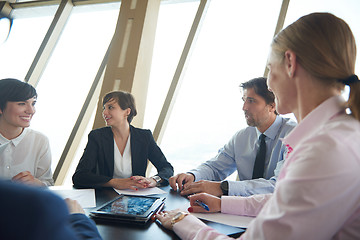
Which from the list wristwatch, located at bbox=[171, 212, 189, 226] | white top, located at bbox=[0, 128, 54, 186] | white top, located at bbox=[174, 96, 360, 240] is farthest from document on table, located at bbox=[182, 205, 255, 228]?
white top, located at bbox=[0, 128, 54, 186]

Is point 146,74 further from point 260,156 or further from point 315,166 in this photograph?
point 315,166

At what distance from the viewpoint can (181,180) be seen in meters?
1.81

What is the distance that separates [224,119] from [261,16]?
1.47m

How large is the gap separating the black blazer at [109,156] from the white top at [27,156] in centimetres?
32

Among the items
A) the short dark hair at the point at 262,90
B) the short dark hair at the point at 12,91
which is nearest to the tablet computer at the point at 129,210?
the short dark hair at the point at 262,90

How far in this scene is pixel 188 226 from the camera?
100 cm

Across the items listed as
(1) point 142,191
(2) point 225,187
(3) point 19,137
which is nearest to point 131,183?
(1) point 142,191

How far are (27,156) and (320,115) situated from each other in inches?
84.9

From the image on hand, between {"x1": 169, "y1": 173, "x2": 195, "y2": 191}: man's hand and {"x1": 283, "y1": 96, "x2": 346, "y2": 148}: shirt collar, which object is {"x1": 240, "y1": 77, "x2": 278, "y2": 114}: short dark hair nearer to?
{"x1": 169, "y1": 173, "x2": 195, "y2": 191}: man's hand

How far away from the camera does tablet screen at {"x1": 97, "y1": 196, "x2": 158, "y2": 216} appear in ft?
3.83

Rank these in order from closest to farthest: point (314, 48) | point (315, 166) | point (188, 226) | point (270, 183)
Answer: point (315, 166)
point (314, 48)
point (188, 226)
point (270, 183)

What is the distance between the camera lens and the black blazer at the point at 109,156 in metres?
2.06

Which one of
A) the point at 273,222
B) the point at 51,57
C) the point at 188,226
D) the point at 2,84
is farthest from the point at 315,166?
the point at 51,57

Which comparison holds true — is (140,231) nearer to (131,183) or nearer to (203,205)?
(203,205)
